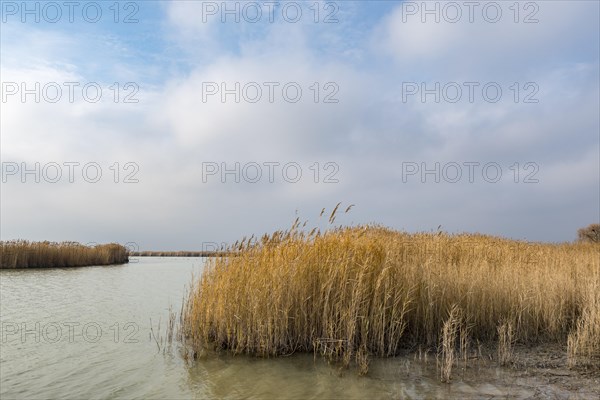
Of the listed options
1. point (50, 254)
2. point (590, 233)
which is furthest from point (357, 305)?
point (590, 233)

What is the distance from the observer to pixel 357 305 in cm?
680

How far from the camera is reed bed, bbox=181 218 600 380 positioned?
6.84m

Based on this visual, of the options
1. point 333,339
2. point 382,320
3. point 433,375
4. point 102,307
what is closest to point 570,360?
point 433,375

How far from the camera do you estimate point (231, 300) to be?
24.0 ft

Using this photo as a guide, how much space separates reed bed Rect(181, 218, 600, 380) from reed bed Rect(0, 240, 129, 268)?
23464 millimetres

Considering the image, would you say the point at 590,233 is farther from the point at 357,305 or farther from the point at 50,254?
the point at 50,254

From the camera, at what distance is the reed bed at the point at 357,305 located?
684 centimetres

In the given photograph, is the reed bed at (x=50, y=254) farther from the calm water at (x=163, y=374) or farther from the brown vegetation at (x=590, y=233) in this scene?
the brown vegetation at (x=590, y=233)

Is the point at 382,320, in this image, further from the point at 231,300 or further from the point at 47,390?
the point at 47,390

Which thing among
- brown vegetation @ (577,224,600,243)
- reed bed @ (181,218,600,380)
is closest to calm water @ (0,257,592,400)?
reed bed @ (181,218,600,380)

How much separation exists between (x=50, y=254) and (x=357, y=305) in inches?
1101

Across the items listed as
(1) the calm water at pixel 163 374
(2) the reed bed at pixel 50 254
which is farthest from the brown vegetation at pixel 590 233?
(2) the reed bed at pixel 50 254

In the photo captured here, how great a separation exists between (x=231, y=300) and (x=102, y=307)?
22.7 feet

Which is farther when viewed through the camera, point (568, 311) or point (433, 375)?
point (568, 311)
